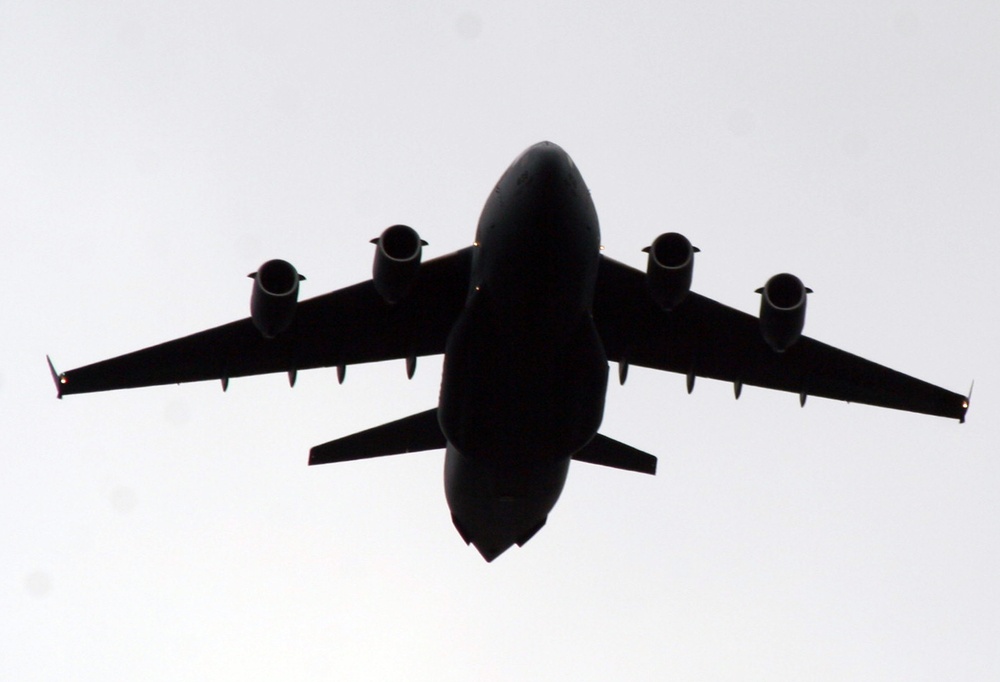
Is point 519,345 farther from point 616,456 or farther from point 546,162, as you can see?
point 616,456

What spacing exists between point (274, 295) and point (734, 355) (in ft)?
22.5

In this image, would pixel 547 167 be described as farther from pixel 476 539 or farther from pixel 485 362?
pixel 476 539

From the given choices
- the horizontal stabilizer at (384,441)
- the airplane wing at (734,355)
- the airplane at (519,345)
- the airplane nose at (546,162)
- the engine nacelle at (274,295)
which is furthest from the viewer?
the horizontal stabilizer at (384,441)

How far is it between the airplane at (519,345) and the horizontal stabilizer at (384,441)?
0.8 inches

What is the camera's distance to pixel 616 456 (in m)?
15.2

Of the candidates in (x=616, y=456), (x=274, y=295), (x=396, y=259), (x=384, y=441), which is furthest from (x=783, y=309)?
(x=384, y=441)

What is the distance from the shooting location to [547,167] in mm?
11031

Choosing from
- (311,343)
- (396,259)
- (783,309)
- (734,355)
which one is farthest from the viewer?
(734,355)

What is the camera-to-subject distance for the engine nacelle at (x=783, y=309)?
39.0ft

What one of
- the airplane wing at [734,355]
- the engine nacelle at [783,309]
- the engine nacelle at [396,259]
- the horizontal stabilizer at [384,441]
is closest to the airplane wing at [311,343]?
the horizontal stabilizer at [384,441]

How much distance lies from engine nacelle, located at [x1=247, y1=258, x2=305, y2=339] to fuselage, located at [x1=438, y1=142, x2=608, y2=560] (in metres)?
1.98

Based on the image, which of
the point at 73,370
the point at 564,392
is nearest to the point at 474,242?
the point at 564,392

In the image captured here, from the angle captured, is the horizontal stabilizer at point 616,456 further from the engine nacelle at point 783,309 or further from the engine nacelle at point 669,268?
the engine nacelle at point 669,268

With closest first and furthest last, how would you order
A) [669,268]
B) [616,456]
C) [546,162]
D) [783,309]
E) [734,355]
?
[546,162], [669,268], [783,309], [734,355], [616,456]
